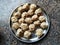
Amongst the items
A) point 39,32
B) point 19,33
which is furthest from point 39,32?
point 19,33

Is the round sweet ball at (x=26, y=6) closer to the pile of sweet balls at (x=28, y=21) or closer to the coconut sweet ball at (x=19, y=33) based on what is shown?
the pile of sweet balls at (x=28, y=21)

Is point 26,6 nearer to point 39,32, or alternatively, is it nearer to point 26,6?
point 26,6

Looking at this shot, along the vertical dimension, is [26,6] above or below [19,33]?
above

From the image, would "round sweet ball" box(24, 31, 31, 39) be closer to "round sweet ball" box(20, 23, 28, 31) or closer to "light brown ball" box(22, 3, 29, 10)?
"round sweet ball" box(20, 23, 28, 31)

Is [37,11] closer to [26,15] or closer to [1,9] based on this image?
[26,15]

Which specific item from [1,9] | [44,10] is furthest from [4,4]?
[44,10]
